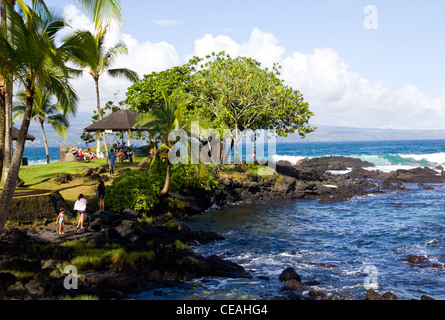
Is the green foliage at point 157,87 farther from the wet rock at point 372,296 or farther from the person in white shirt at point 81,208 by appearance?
the wet rock at point 372,296

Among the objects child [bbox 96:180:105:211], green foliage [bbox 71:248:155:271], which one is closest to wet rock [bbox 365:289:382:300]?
green foliage [bbox 71:248:155:271]

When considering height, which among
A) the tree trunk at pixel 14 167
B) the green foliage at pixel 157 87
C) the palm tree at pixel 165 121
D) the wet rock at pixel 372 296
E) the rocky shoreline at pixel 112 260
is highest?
the green foliage at pixel 157 87

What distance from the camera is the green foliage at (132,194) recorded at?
76.4 ft

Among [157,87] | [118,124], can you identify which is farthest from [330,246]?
[157,87]

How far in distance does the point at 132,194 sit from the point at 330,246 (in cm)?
1135

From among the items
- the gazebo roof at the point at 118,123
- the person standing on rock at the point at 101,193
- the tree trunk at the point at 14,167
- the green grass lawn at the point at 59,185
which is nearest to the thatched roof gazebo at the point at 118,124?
the gazebo roof at the point at 118,123

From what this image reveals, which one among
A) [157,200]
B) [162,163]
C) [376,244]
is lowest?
[376,244]

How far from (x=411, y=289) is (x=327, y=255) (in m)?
4.64

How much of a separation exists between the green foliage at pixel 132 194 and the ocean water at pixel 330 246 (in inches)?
121

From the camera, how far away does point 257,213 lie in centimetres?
2797

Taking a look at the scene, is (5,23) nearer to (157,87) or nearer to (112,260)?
(112,260)

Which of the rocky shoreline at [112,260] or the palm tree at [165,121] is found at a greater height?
the palm tree at [165,121]

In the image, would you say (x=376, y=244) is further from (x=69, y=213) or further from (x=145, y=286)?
(x=69, y=213)
